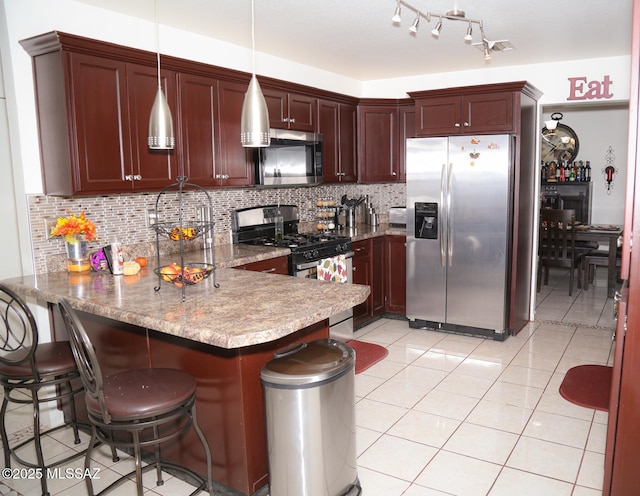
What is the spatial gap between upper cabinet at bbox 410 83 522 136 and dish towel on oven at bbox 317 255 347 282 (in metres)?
1.47

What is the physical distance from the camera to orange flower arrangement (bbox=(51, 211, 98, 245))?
3059 millimetres

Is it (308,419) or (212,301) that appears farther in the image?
(212,301)

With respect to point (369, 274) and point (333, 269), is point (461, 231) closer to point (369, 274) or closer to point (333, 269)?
point (369, 274)

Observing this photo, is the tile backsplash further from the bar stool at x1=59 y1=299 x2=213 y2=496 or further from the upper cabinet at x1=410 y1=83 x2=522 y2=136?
the upper cabinet at x1=410 y1=83 x2=522 y2=136

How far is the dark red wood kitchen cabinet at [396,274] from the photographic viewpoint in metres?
5.36

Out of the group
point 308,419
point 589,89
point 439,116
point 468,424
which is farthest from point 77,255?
point 589,89

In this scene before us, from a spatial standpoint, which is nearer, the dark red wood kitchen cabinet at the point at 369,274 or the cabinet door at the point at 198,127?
the cabinet door at the point at 198,127

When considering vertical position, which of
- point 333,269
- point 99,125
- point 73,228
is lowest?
point 333,269

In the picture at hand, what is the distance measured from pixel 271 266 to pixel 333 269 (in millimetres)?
679

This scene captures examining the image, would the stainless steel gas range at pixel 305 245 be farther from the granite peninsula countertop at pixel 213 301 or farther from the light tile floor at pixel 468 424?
the granite peninsula countertop at pixel 213 301

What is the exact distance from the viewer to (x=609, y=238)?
617 centimetres

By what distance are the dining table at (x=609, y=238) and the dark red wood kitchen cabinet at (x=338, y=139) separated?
298 cm

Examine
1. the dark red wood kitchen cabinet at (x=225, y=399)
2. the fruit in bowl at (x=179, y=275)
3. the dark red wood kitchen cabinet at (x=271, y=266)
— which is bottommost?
the dark red wood kitchen cabinet at (x=225, y=399)
